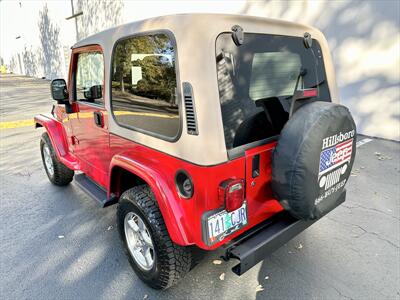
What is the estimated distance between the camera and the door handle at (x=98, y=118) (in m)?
2.69

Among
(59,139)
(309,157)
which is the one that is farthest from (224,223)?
(59,139)

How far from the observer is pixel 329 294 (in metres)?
2.25

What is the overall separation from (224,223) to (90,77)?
2.11 meters

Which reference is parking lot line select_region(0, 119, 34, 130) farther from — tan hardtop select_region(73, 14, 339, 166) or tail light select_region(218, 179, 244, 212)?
tail light select_region(218, 179, 244, 212)

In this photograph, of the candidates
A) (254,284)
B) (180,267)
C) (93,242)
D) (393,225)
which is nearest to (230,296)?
(254,284)

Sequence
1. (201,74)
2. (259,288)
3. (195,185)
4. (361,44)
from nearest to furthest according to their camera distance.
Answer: (201,74)
(195,185)
(259,288)
(361,44)

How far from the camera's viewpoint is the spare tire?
1827mm

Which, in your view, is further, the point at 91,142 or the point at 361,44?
the point at 361,44

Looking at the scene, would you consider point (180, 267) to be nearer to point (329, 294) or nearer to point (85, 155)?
point (329, 294)

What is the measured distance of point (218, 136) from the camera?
1.71 m

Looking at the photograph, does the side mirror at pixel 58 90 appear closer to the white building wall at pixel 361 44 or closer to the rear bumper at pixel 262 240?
the rear bumper at pixel 262 240

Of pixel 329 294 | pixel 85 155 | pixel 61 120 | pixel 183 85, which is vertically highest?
pixel 183 85

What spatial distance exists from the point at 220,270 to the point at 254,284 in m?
0.30

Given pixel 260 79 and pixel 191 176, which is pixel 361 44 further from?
pixel 191 176
